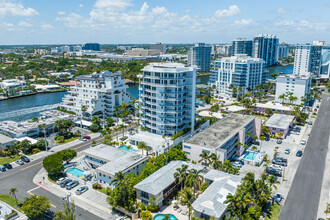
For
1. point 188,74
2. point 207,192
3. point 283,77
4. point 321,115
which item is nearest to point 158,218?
point 207,192

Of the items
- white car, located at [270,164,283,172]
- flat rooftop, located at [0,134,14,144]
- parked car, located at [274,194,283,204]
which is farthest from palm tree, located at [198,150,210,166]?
flat rooftop, located at [0,134,14,144]

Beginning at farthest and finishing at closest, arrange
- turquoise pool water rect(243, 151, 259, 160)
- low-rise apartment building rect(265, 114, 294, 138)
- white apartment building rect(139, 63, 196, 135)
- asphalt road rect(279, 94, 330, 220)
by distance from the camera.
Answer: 1. low-rise apartment building rect(265, 114, 294, 138)
2. white apartment building rect(139, 63, 196, 135)
3. turquoise pool water rect(243, 151, 259, 160)
4. asphalt road rect(279, 94, 330, 220)

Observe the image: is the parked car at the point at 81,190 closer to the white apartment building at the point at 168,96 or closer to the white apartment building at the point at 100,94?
the white apartment building at the point at 168,96

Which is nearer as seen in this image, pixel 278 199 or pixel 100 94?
pixel 278 199

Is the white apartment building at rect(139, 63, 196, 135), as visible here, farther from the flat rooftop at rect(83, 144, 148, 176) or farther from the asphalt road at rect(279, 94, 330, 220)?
the asphalt road at rect(279, 94, 330, 220)

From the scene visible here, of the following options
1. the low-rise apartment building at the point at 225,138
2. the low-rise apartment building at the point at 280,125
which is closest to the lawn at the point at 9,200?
the low-rise apartment building at the point at 225,138

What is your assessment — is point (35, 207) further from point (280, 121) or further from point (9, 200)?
point (280, 121)

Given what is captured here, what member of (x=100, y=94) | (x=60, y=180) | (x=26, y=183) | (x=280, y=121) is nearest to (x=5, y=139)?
(x=26, y=183)
